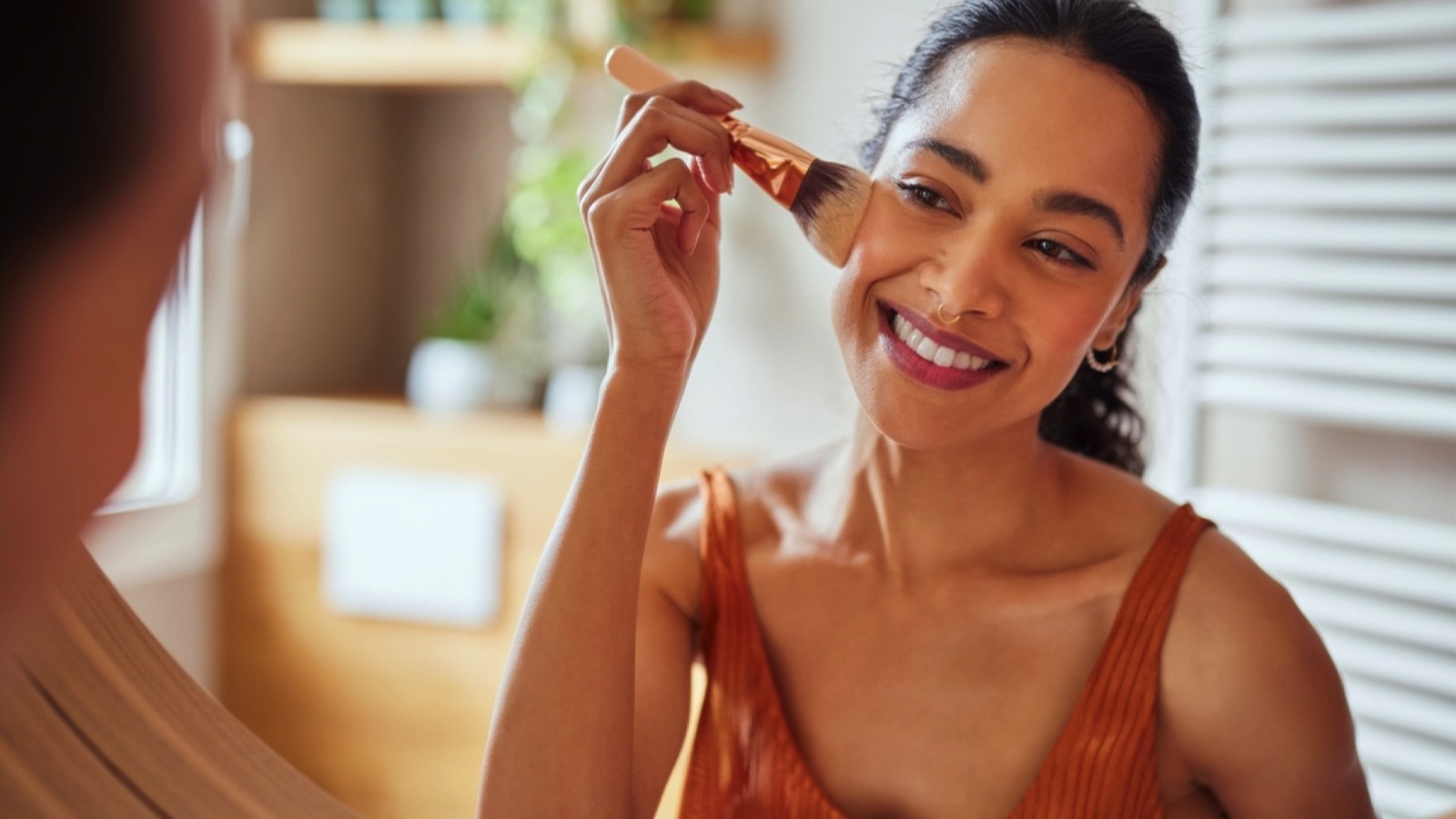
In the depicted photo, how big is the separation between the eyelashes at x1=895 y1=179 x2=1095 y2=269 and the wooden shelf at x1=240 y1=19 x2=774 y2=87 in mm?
1251

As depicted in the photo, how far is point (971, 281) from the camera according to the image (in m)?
0.85

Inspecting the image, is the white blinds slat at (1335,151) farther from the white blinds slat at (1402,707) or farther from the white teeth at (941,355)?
the white teeth at (941,355)

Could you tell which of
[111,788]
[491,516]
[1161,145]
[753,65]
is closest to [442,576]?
[491,516]

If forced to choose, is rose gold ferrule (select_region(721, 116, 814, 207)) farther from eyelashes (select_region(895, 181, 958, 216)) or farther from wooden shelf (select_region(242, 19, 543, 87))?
wooden shelf (select_region(242, 19, 543, 87))

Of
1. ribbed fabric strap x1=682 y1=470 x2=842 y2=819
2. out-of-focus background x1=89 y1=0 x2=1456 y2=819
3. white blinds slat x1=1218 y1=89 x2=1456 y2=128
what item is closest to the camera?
ribbed fabric strap x1=682 y1=470 x2=842 y2=819

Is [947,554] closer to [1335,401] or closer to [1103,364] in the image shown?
[1103,364]

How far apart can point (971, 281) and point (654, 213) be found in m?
0.20

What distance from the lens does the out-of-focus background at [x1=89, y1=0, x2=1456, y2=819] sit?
147cm

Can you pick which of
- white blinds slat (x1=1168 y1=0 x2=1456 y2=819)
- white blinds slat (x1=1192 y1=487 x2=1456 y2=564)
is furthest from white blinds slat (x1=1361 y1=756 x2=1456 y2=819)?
white blinds slat (x1=1192 y1=487 x2=1456 y2=564)

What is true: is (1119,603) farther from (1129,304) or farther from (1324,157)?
(1324,157)

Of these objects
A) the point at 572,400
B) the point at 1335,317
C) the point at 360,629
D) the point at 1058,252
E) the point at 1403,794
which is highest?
the point at 1058,252

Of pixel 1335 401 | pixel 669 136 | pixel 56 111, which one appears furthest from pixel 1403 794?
pixel 56 111

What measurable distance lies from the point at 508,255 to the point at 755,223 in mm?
462

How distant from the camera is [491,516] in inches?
84.6
